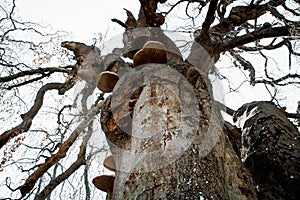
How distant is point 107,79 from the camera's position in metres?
2.94

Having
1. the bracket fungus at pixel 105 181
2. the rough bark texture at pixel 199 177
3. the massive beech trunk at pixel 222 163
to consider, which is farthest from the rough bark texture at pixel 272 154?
the bracket fungus at pixel 105 181

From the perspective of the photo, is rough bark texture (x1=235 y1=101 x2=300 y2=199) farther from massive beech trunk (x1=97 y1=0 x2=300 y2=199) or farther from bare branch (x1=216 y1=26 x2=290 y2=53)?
bare branch (x1=216 y1=26 x2=290 y2=53)

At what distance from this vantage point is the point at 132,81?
238 centimetres

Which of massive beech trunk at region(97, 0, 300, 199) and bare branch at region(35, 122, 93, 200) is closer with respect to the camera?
massive beech trunk at region(97, 0, 300, 199)

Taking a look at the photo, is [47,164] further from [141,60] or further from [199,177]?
[199,177]

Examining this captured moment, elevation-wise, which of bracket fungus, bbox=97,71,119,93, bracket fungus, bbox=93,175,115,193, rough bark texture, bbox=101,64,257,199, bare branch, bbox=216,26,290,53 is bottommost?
rough bark texture, bbox=101,64,257,199

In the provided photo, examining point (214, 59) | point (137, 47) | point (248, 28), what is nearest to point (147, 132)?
point (137, 47)

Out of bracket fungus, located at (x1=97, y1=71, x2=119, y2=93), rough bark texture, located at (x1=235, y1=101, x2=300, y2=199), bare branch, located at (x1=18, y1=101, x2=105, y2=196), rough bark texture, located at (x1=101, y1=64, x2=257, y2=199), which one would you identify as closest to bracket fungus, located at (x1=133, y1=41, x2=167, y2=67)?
bracket fungus, located at (x1=97, y1=71, x2=119, y2=93)

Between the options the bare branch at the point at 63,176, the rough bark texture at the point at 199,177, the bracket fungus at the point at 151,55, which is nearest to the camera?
the rough bark texture at the point at 199,177

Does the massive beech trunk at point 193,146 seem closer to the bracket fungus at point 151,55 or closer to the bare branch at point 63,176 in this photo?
the bracket fungus at point 151,55

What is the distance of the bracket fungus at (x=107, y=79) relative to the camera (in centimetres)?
292

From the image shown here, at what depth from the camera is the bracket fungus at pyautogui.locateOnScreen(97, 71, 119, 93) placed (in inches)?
115

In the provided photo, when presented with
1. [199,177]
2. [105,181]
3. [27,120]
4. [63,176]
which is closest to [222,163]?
[199,177]

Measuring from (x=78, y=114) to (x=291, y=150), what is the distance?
12.4 ft
